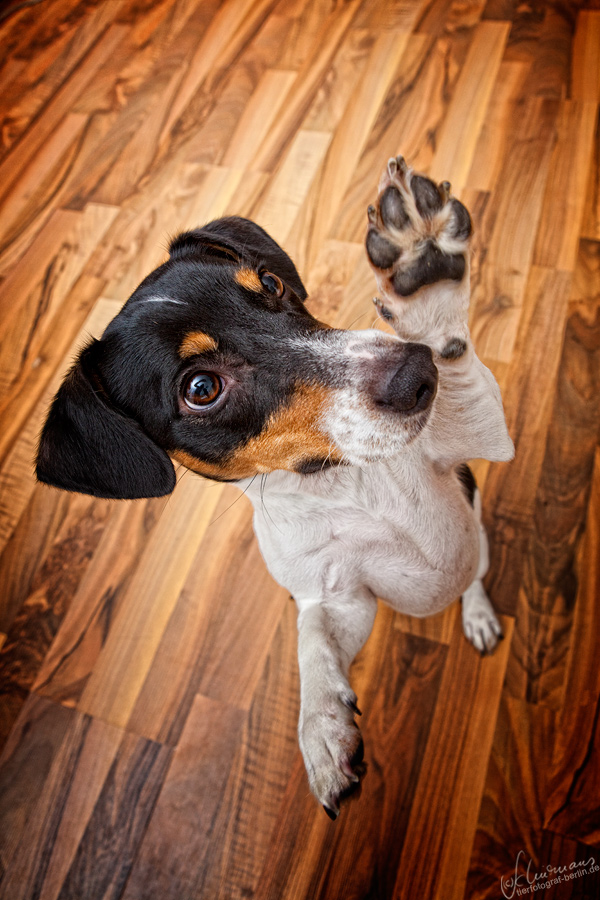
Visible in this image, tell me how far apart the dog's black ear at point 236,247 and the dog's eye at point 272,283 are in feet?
0.14

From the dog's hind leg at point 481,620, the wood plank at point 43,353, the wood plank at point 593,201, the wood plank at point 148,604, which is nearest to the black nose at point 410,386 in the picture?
the dog's hind leg at point 481,620

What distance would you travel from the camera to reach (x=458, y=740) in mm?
2217

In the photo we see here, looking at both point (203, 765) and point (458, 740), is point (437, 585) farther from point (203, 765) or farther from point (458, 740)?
point (203, 765)

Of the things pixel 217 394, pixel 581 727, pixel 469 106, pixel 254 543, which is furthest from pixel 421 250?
pixel 469 106

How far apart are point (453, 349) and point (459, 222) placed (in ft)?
1.11

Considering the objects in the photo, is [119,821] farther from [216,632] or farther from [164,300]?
[164,300]

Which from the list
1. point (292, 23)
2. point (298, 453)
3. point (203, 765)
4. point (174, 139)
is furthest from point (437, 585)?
point (292, 23)

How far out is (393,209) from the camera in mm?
1667

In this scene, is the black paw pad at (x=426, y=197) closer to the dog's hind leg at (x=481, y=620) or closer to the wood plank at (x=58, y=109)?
the dog's hind leg at (x=481, y=620)

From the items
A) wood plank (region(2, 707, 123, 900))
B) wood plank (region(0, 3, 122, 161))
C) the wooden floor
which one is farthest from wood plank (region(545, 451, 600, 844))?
wood plank (region(0, 3, 122, 161))

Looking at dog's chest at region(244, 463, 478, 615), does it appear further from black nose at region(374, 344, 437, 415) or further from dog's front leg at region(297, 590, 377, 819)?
black nose at region(374, 344, 437, 415)

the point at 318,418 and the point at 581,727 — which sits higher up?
the point at 318,418

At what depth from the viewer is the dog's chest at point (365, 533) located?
1.67m

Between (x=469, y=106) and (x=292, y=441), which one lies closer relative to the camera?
(x=292, y=441)
